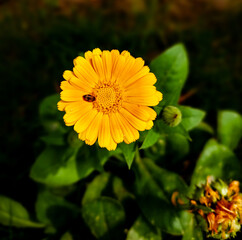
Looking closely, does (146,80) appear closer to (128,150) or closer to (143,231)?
(128,150)

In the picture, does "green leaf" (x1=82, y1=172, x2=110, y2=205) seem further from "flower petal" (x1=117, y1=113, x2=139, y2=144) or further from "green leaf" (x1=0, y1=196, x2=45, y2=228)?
"flower petal" (x1=117, y1=113, x2=139, y2=144)

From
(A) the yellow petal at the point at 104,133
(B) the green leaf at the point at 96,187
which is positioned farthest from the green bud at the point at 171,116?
(B) the green leaf at the point at 96,187

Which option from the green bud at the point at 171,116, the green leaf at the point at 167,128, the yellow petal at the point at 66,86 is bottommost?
the green leaf at the point at 167,128

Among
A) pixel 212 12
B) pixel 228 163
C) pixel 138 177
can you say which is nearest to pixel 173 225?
pixel 138 177

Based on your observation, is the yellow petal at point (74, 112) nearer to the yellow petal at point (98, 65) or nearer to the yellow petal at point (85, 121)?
the yellow petal at point (85, 121)

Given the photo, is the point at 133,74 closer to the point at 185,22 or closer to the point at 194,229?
the point at 194,229

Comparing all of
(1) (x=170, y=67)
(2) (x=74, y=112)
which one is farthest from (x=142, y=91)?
(1) (x=170, y=67)

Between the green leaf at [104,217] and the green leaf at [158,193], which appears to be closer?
the green leaf at [158,193]
